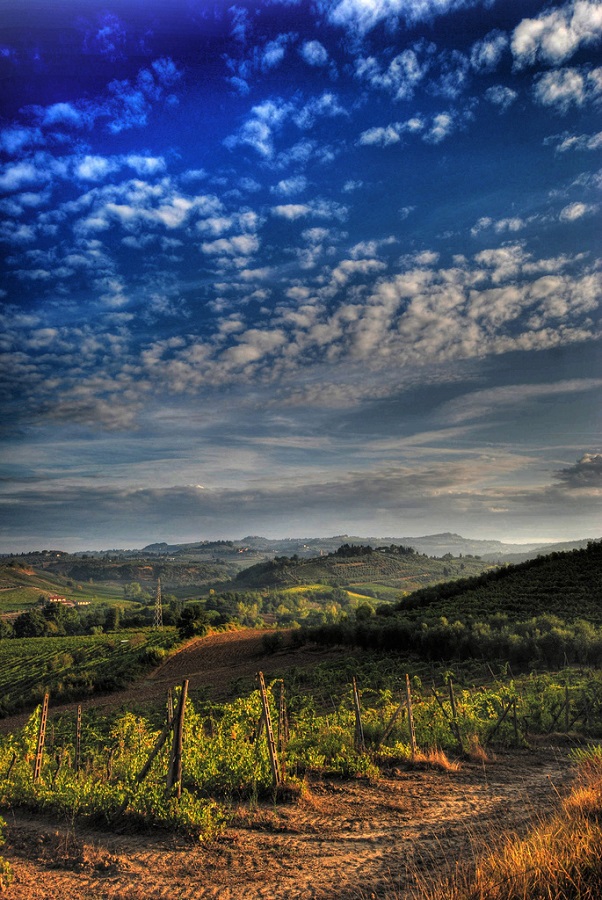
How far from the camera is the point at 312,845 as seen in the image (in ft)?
26.7

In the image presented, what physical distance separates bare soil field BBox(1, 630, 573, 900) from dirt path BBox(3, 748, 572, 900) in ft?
0.06

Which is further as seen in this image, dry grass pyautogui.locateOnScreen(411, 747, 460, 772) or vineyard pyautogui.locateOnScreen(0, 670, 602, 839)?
dry grass pyautogui.locateOnScreen(411, 747, 460, 772)

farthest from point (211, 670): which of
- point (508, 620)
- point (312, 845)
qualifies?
point (312, 845)

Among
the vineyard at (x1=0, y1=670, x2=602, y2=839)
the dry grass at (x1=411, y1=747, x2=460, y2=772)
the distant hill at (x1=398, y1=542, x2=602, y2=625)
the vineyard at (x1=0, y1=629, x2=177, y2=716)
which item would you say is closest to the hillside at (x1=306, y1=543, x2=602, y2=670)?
the distant hill at (x1=398, y1=542, x2=602, y2=625)

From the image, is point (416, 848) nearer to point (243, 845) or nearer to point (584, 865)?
point (243, 845)

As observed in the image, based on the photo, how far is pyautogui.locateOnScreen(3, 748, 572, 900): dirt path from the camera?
6801 mm

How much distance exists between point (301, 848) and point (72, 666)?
67563 millimetres

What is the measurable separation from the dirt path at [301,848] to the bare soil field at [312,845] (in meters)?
0.02

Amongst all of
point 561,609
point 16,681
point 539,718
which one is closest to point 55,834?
point 539,718

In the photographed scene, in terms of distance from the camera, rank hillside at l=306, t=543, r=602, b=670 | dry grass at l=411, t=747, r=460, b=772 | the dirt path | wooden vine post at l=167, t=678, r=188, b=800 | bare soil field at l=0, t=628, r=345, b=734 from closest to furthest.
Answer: the dirt path < wooden vine post at l=167, t=678, r=188, b=800 < dry grass at l=411, t=747, r=460, b=772 < hillside at l=306, t=543, r=602, b=670 < bare soil field at l=0, t=628, r=345, b=734

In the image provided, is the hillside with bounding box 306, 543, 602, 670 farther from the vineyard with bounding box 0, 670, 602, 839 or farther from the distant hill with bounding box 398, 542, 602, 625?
the vineyard with bounding box 0, 670, 602, 839

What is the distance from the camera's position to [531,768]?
503 inches


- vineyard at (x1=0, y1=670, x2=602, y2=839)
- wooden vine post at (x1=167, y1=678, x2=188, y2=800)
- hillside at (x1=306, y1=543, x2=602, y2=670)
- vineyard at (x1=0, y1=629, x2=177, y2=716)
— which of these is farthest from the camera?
vineyard at (x1=0, y1=629, x2=177, y2=716)

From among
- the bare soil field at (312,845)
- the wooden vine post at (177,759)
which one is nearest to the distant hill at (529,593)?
the bare soil field at (312,845)
